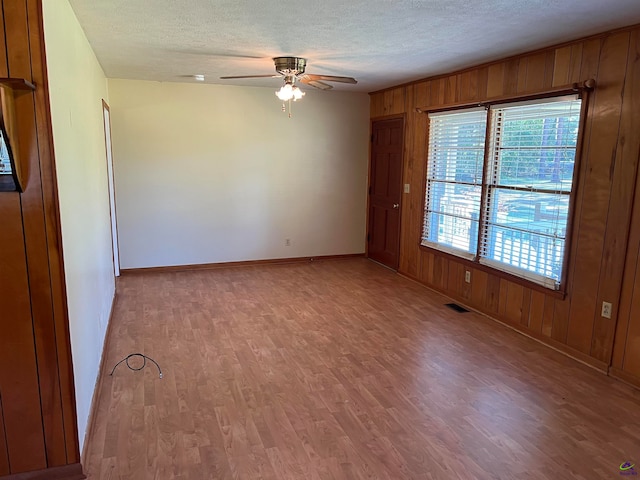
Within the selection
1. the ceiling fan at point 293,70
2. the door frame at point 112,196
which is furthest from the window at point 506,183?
the door frame at point 112,196

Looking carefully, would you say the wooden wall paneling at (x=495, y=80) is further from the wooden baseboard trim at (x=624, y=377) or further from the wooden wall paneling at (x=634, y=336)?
the wooden baseboard trim at (x=624, y=377)

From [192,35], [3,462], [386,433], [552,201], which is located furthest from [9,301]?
[552,201]

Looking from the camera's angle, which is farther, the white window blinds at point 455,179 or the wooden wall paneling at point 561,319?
the white window blinds at point 455,179

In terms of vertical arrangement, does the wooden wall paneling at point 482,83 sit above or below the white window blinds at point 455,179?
above

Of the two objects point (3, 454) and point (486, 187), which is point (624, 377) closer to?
point (486, 187)

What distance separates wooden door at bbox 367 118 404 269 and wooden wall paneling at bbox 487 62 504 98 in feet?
5.19

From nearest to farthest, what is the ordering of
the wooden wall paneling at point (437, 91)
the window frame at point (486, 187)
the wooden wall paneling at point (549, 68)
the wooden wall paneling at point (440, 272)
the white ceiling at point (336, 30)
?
the white ceiling at point (336, 30) → the window frame at point (486, 187) → the wooden wall paneling at point (549, 68) → the wooden wall paneling at point (437, 91) → the wooden wall paneling at point (440, 272)

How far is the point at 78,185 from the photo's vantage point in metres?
2.65

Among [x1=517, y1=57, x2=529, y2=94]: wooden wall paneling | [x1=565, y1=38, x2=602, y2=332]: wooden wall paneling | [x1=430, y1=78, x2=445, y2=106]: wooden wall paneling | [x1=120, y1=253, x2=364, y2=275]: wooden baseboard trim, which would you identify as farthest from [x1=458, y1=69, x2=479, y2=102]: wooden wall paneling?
[x1=120, y1=253, x2=364, y2=275]: wooden baseboard trim

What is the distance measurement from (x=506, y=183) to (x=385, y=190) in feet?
7.52

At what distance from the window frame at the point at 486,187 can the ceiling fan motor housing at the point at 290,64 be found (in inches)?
66.3

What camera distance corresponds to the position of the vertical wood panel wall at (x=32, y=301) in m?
1.85

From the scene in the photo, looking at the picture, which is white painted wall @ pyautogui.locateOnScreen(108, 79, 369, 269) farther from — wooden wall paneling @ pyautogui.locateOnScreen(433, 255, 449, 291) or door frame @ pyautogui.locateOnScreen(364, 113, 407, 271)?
wooden wall paneling @ pyautogui.locateOnScreen(433, 255, 449, 291)

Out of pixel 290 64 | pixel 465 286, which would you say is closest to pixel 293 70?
pixel 290 64
